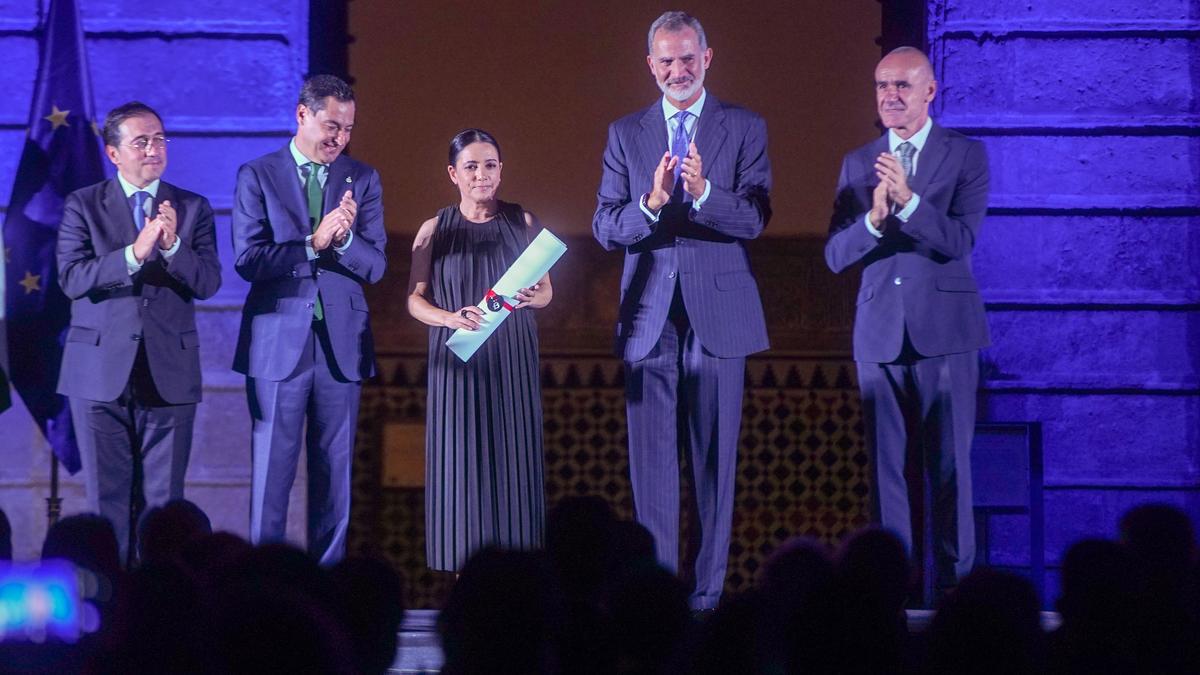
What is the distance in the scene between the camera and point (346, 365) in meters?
4.24

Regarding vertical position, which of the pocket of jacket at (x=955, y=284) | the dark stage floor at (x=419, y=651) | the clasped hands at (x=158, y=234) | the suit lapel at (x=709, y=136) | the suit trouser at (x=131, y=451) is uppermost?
the suit lapel at (x=709, y=136)

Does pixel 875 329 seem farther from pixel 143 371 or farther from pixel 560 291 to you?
pixel 560 291

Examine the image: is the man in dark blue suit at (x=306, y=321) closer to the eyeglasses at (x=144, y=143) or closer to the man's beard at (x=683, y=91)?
the eyeglasses at (x=144, y=143)

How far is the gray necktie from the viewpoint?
4.14 meters

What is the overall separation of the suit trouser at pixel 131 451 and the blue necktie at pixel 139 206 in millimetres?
426

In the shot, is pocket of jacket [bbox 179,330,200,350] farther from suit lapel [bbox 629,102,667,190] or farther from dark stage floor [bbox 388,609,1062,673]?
suit lapel [bbox 629,102,667,190]

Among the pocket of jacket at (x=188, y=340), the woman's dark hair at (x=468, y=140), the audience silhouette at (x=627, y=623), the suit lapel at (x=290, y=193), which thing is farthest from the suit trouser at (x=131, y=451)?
the audience silhouette at (x=627, y=623)

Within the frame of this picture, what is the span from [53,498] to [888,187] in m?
3.13

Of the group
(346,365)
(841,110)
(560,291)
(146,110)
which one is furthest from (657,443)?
(841,110)

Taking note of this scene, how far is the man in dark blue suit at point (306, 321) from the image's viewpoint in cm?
421

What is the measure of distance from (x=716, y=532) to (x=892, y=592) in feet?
5.68

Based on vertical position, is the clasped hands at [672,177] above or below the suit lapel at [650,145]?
below

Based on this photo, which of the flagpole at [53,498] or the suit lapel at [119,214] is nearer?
the suit lapel at [119,214]

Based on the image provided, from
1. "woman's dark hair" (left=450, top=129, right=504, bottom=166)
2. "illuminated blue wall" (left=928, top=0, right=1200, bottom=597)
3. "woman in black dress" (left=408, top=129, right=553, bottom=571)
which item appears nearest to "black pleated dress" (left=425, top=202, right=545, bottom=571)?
"woman in black dress" (left=408, top=129, right=553, bottom=571)
